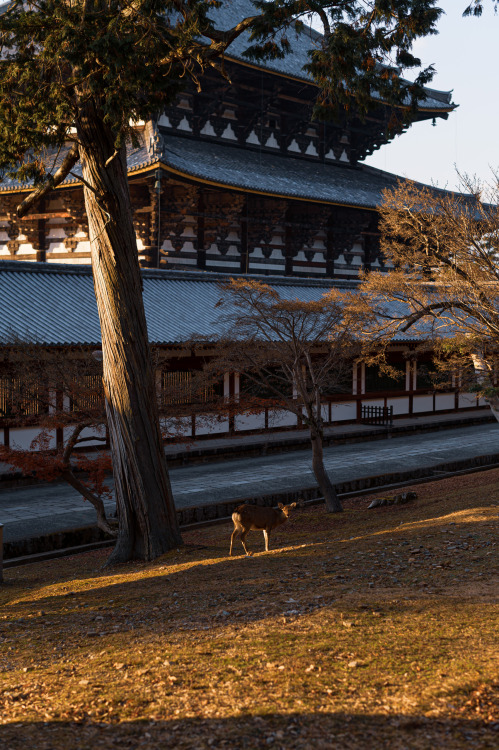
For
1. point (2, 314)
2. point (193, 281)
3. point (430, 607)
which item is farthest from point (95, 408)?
point (193, 281)

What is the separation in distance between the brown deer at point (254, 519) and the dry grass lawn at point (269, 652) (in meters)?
1.01

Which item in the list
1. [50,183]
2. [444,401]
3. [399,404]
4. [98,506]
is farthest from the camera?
[444,401]

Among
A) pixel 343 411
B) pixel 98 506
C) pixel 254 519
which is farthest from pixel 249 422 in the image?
pixel 254 519

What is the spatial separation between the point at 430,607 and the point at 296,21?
777 centimetres

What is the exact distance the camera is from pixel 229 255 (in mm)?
27578

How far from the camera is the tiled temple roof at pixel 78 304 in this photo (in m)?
18.4

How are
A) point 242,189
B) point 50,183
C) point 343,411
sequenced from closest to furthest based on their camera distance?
point 50,183 < point 242,189 < point 343,411

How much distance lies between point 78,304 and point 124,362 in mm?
10382

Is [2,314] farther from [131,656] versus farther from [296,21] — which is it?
[131,656]

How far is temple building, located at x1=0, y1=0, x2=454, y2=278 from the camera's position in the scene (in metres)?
25.1

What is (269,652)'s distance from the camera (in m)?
5.52

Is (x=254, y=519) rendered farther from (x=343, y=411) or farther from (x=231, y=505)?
(x=343, y=411)

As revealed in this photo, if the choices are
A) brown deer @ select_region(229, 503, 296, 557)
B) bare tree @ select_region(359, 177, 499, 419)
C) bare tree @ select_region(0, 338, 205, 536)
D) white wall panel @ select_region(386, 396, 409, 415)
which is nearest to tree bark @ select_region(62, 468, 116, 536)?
bare tree @ select_region(0, 338, 205, 536)

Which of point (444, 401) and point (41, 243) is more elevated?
point (41, 243)
